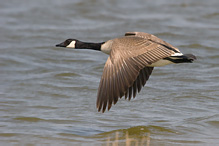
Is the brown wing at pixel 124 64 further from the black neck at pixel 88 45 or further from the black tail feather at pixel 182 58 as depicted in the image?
the black neck at pixel 88 45

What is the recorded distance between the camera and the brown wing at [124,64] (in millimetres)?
6449

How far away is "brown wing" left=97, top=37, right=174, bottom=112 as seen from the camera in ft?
21.2

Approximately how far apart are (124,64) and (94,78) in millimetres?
4076

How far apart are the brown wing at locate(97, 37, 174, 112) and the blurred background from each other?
0.89 meters

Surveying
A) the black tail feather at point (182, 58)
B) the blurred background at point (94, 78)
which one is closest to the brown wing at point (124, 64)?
the black tail feather at point (182, 58)

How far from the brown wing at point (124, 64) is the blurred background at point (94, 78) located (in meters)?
0.89

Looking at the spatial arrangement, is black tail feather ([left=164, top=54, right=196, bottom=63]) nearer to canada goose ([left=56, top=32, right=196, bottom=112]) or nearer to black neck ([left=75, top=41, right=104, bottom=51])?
canada goose ([left=56, top=32, right=196, bottom=112])

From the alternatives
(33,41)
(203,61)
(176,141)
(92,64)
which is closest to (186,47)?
(203,61)

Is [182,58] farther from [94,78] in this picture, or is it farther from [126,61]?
[94,78]

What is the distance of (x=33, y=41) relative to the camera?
43.7 ft

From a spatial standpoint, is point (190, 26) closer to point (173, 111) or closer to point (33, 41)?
point (33, 41)

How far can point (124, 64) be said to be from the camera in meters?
6.72

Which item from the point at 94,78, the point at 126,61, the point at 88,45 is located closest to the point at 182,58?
the point at 126,61

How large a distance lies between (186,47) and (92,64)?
2.90 metres
